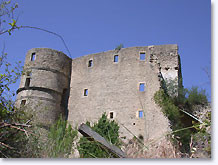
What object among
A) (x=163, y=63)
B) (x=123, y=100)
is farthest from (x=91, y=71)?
(x=163, y=63)

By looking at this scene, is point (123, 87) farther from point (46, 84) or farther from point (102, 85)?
point (46, 84)

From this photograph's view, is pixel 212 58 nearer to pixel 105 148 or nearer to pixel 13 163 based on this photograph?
pixel 105 148

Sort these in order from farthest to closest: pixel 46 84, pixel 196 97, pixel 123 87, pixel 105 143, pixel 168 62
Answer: pixel 46 84 → pixel 123 87 → pixel 168 62 → pixel 196 97 → pixel 105 143

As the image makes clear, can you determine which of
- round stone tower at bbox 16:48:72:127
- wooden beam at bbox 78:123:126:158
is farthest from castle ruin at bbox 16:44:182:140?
wooden beam at bbox 78:123:126:158

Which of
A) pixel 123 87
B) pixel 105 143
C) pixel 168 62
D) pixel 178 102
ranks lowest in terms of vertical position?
pixel 105 143

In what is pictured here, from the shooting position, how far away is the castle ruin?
14.1 m

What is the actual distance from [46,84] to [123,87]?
4275 mm

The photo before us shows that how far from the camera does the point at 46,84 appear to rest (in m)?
15.4

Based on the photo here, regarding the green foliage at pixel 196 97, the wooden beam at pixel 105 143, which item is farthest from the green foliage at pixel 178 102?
the wooden beam at pixel 105 143

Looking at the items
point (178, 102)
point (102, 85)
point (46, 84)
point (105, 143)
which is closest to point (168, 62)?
point (178, 102)

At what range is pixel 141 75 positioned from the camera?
14.8 metres

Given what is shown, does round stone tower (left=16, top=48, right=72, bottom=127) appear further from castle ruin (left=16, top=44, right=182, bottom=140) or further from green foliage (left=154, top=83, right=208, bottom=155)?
green foliage (left=154, top=83, right=208, bottom=155)

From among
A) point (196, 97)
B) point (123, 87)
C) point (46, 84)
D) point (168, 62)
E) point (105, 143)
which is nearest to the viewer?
point (105, 143)

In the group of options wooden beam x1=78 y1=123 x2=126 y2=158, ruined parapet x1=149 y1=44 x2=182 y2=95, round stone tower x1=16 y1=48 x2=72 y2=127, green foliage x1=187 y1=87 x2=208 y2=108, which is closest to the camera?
wooden beam x1=78 y1=123 x2=126 y2=158
